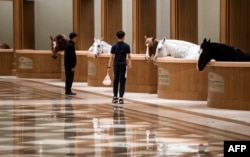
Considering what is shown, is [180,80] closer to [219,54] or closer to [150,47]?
[150,47]

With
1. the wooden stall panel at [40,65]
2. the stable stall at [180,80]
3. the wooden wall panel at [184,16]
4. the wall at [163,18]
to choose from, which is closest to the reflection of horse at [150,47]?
the wooden wall panel at [184,16]

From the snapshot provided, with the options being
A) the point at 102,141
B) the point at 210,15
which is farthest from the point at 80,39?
the point at 102,141

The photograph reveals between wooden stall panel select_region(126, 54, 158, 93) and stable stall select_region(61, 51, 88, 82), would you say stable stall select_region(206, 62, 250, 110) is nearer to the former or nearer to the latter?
wooden stall panel select_region(126, 54, 158, 93)

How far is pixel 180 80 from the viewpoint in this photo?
17.9 m

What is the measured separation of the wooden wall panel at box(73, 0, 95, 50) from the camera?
86.7 ft

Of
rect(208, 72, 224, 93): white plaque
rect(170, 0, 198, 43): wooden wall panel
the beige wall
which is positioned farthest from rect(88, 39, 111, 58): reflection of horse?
rect(208, 72, 224, 93): white plaque

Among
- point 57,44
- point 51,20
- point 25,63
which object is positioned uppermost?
point 51,20

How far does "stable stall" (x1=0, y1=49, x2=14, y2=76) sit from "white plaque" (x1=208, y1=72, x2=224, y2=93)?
634 inches

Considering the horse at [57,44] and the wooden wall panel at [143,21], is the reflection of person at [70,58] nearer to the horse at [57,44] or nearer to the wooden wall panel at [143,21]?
the wooden wall panel at [143,21]

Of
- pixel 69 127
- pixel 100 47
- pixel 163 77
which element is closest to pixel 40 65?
pixel 100 47

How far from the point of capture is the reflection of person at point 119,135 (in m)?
9.91

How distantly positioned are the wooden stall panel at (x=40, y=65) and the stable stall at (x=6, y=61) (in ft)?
6.83

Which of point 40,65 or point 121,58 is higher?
point 121,58

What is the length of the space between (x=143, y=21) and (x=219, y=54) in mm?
5818
